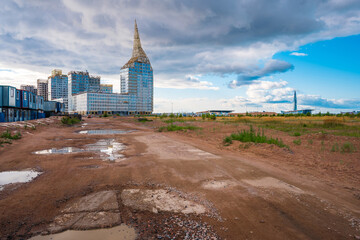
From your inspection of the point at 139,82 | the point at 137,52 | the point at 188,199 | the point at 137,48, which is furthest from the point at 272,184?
the point at 137,48

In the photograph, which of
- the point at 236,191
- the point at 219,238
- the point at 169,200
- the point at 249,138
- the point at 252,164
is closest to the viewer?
the point at 219,238

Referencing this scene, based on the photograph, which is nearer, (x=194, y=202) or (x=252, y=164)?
(x=194, y=202)

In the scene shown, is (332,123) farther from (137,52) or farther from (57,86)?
(57,86)

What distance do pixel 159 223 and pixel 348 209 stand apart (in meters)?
3.81

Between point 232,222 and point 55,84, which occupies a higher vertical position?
point 55,84

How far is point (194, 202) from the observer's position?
427 cm

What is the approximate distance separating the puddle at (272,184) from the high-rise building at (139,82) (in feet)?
441

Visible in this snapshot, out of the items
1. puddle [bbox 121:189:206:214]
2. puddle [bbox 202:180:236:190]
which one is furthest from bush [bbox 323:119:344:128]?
puddle [bbox 121:189:206:214]

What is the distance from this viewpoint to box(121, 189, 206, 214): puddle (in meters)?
3.94

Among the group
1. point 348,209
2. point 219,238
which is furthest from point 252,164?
point 219,238

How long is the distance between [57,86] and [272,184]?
19700 centimetres

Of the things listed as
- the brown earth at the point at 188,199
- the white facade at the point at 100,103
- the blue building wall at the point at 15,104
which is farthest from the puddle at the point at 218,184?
the white facade at the point at 100,103

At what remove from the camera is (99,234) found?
3.20 m

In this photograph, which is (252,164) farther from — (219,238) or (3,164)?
(3,164)
